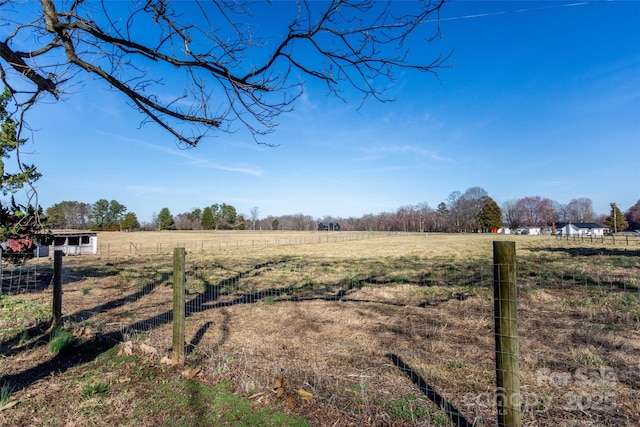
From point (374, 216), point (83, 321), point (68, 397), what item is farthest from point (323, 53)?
point (374, 216)

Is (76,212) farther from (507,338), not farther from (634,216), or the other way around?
(634,216)

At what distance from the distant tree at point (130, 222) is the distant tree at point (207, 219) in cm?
2157

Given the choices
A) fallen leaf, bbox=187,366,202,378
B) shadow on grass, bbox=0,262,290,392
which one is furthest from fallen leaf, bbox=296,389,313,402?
shadow on grass, bbox=0,262,290,392

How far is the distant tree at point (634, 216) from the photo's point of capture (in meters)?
100

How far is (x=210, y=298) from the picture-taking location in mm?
7793

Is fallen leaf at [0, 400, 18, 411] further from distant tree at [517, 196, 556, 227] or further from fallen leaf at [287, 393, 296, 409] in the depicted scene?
distant tree at [517, 196, 556, 227]

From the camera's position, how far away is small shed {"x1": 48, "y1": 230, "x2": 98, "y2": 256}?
26.9 m

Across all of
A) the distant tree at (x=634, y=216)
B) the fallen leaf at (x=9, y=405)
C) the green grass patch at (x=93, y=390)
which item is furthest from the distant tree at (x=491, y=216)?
the fallen leaf at (x=9, y=405)

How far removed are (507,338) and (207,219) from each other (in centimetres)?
11084

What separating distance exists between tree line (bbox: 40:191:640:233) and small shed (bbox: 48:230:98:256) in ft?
199

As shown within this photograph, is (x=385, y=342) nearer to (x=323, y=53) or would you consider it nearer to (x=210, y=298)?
(x=323, y=53)

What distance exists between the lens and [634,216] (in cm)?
10275

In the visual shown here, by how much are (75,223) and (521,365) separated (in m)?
110

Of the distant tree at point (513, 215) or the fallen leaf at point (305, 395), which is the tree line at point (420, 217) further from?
the fallen leaf at point (305, 395)
